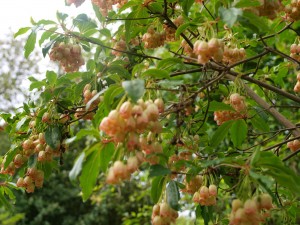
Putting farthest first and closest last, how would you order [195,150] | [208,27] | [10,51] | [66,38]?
1. [10,51]
2. [66,38]
3. [195,150]
4. [208,27]

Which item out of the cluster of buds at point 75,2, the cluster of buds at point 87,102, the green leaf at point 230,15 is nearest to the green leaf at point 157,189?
the cluster of buds at point 87,102

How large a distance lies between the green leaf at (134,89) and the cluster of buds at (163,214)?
548 mm

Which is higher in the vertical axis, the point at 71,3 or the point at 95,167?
the point at 71,3

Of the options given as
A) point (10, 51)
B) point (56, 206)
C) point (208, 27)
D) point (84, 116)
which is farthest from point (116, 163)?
point (10, 51)

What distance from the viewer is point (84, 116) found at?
2.31 metres

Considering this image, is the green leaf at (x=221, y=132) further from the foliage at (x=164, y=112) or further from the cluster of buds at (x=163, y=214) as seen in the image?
the cluster of buds at (x=163, y=214)

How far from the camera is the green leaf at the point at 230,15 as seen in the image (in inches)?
57.2

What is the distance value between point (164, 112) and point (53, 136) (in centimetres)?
71

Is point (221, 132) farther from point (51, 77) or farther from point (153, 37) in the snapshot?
point (51, 77)

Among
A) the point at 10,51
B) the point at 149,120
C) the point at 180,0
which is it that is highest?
the point at 10,51

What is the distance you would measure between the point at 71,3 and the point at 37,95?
1.96 feet

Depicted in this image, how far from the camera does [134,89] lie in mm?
1349

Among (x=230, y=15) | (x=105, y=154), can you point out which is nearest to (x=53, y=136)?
(x=105, y=154)

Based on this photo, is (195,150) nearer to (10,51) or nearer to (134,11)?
(134,11)
